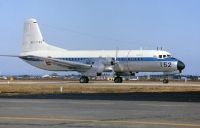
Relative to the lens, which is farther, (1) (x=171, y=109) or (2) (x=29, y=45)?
(2) (x=29, y=45)

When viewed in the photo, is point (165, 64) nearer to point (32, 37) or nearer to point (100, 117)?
point (32, 37)

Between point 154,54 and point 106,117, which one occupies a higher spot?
point 154,54

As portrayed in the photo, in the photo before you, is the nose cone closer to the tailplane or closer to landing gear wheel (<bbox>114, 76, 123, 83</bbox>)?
landing gear wheel (<bbox>114, 76, 123, 83</bbox>)

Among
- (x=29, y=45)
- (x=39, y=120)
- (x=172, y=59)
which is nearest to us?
(x=39, y=120)

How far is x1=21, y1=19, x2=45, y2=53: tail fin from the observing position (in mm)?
73375

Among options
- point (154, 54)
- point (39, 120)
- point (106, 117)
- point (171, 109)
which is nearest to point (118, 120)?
point (106, 117)

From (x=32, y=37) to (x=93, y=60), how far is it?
11340mm

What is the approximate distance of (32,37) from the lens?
74062 mm

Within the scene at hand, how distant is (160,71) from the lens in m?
65.9

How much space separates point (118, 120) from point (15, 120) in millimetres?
3134

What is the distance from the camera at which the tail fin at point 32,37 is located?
73375 millimetres

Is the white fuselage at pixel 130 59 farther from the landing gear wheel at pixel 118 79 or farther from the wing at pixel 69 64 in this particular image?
the landing gear wheel at pixel 118 79

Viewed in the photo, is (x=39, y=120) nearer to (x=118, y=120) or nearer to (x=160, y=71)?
(x=118, y=120)

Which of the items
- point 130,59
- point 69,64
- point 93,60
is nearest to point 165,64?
point 130,59
